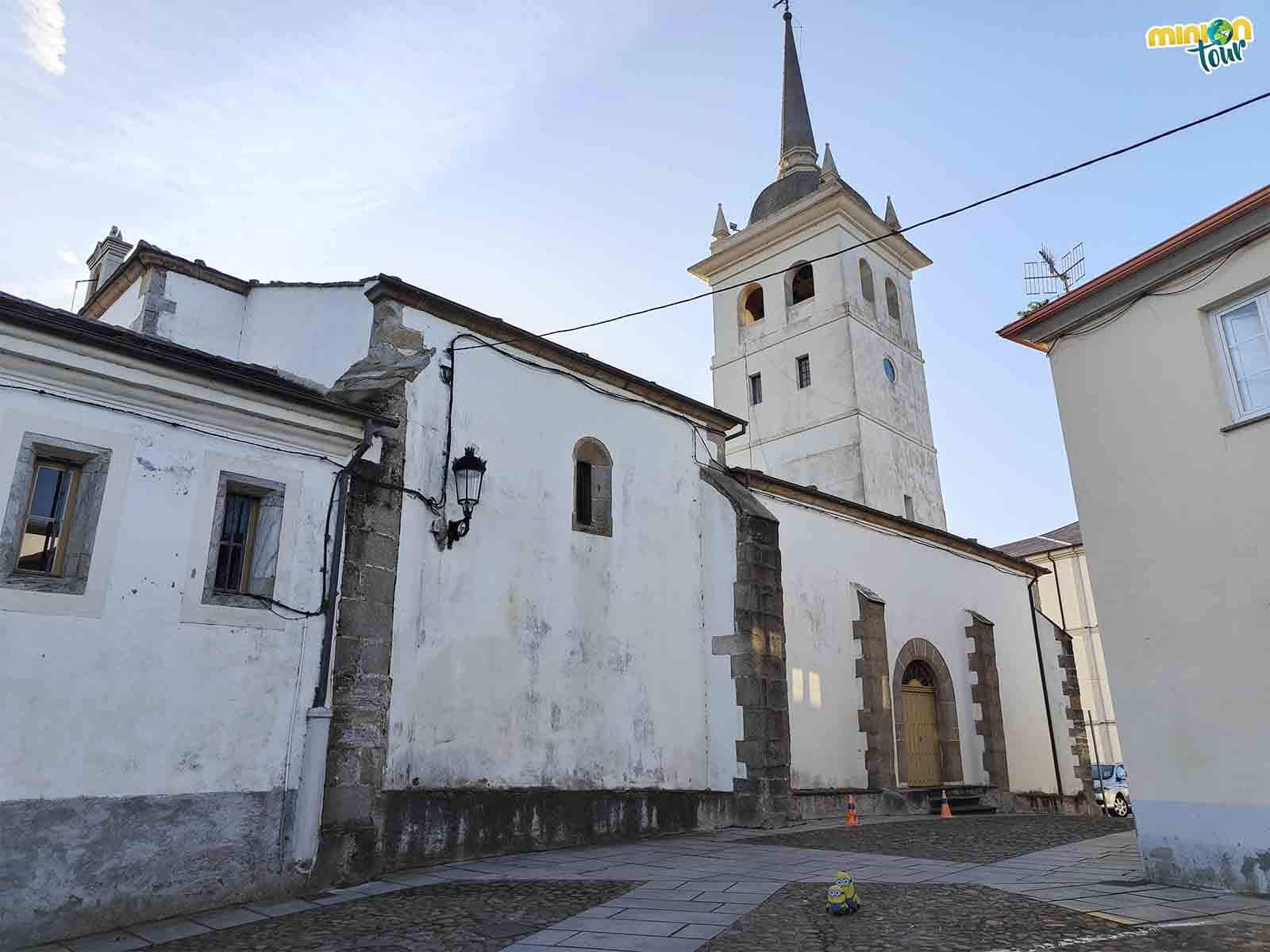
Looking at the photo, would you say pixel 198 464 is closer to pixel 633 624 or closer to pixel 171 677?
pixel 171 677

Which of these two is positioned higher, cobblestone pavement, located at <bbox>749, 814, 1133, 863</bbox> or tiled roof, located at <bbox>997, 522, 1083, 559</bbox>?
tiled roof, located at <bbox>997, 522, 1083, 559</bbox>

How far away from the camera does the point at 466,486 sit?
9.64 metres

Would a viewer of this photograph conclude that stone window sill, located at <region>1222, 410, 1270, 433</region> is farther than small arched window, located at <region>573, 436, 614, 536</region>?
No

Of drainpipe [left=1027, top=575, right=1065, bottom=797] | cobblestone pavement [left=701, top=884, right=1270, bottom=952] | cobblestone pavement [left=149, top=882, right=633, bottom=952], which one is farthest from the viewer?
drainpipe [left=1027, top=575, right=1065, bottom=797]

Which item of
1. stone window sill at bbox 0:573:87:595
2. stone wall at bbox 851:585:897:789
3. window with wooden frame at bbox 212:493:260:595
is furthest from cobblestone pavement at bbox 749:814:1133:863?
stone window sill at bbox 0:573:87:595

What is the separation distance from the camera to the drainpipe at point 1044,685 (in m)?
19.8

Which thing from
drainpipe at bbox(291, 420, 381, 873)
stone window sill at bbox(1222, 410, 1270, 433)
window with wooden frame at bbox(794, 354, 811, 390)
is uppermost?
window with wooden frame at bbox(794, 354, 811, 390)

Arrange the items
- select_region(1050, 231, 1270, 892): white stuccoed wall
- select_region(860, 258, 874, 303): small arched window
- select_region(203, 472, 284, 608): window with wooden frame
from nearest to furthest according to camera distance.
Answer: select_region(1050, 231, 1270, 892): white stuccoed wall, select_region(203, 472, 284, 608): window with wooden frame, select_region(860, 258, 874, 303): small arched window

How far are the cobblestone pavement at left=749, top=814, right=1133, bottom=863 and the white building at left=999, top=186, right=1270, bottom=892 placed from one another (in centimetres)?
213

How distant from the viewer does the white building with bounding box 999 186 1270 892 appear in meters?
6.73

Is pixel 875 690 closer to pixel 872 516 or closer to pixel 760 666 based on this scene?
pixel 872 516

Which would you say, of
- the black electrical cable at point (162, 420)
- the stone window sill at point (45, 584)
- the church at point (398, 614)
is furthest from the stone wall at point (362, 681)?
the stone window sill at point (45, 584)

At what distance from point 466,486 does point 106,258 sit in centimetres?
837

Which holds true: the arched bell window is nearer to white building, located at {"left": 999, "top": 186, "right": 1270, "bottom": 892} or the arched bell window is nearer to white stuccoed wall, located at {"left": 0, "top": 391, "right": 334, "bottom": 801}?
white building, located at {"left": 999, "top": 186, "right": 1270, "bottom": 892}
